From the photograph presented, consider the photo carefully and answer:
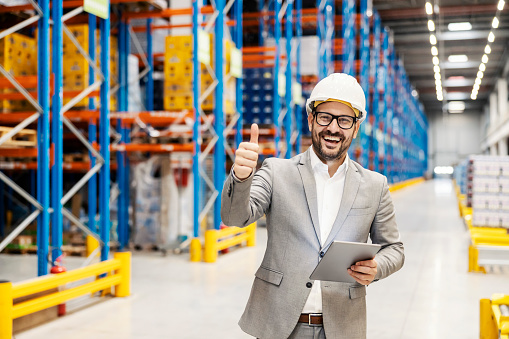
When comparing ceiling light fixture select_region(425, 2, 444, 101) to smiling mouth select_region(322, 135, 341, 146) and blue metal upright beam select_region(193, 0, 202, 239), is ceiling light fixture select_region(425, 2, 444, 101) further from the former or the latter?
smiling mouth select_region(322, 135, 341, 146)

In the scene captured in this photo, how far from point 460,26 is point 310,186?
25.7m

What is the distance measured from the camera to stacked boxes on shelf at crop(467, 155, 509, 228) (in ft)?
28.3

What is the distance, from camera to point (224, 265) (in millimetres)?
7742

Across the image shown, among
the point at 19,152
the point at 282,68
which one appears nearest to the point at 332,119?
the point at 19,152

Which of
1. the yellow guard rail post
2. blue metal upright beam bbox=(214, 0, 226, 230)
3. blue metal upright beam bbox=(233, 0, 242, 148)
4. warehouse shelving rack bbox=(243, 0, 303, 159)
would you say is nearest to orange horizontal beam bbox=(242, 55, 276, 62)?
warehouse shelving rack bbox=(243, 0, 303, 159)

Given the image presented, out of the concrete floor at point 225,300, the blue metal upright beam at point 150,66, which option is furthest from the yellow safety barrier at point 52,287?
the blue metal upright beam at point 150,66

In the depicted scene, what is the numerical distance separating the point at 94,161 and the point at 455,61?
3022 cm

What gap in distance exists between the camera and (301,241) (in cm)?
214

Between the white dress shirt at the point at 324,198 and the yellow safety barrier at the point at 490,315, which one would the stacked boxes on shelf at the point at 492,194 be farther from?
the white dress shirt at the point at 324,198

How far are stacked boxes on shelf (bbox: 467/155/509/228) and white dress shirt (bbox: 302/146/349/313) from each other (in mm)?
7190

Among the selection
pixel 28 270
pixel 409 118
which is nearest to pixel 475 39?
pixel 409 118

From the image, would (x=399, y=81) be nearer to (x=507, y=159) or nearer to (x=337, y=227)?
(x=507, y=159)

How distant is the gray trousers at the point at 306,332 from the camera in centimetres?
214

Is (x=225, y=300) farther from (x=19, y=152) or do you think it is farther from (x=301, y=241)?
(x=301, y=241)
